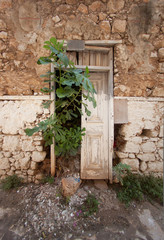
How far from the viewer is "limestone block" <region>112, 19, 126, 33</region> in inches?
92.4

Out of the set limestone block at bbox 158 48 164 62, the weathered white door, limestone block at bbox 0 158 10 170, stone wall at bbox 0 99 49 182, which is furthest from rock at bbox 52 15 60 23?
limestone block at bbox 0 158 10 170

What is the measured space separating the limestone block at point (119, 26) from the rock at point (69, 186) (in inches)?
128

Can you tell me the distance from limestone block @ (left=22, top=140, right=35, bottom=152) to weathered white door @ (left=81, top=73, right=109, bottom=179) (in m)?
1.14

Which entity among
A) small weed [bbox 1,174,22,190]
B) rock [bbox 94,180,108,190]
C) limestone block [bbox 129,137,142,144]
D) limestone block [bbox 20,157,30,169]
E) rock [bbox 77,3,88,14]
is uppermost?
rock [bbox 77,3,88,14]

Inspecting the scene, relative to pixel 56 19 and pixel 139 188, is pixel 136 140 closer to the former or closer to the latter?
pixel 139 188

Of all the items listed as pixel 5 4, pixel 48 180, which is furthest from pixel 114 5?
→ pixel 48 180

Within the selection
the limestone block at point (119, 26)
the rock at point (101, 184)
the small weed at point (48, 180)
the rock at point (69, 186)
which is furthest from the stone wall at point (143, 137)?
the small weed at point (48, 180)

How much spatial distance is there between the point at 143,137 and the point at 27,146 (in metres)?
2.62

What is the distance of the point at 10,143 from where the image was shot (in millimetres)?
2490

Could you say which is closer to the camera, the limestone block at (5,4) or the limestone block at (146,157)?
the limestone block at (5,4)

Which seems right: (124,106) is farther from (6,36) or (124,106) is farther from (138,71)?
(6,36)

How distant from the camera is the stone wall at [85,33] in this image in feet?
7.68

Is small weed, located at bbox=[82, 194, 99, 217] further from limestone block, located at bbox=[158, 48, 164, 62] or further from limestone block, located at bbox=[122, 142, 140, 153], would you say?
limestone block, located at bbox=[158, 48, 164, 62]

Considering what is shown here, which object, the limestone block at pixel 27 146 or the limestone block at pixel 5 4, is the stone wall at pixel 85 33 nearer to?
the limestone block at pixel 5 4
